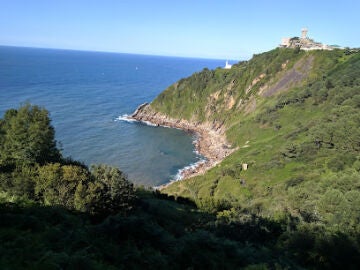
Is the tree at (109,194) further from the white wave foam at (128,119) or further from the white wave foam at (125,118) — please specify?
the white wave foam at (125,118)

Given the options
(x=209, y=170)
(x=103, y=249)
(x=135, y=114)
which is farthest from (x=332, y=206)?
(x=135, y=114)

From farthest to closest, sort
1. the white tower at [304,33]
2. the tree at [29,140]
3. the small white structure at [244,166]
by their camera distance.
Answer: the white tower at [304,33]
the small white structure at [244,166]
the tree at [29,140]

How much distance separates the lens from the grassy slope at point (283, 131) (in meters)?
47.6

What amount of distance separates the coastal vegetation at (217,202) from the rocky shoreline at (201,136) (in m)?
4.73

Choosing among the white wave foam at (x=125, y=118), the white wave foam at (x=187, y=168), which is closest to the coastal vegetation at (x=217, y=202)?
the white wave foam at (x=187, y=168)

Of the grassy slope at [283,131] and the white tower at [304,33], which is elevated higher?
the white tower at [304,33]

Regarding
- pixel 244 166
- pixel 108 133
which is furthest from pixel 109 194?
pixel 108 133

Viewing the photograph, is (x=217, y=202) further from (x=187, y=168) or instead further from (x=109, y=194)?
(x=187, y=168)

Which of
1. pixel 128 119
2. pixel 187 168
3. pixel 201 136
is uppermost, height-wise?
pixel 128 119

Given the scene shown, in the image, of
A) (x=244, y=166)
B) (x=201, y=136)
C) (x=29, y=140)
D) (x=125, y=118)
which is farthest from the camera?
(x=125, y=118)

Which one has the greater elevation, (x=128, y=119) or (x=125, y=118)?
(x=125, y=118)

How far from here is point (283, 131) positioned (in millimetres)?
94375

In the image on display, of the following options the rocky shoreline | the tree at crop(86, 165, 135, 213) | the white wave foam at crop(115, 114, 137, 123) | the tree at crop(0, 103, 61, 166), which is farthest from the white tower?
the tree at crop(86, 165, 135, 213)

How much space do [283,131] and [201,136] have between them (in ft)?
107
